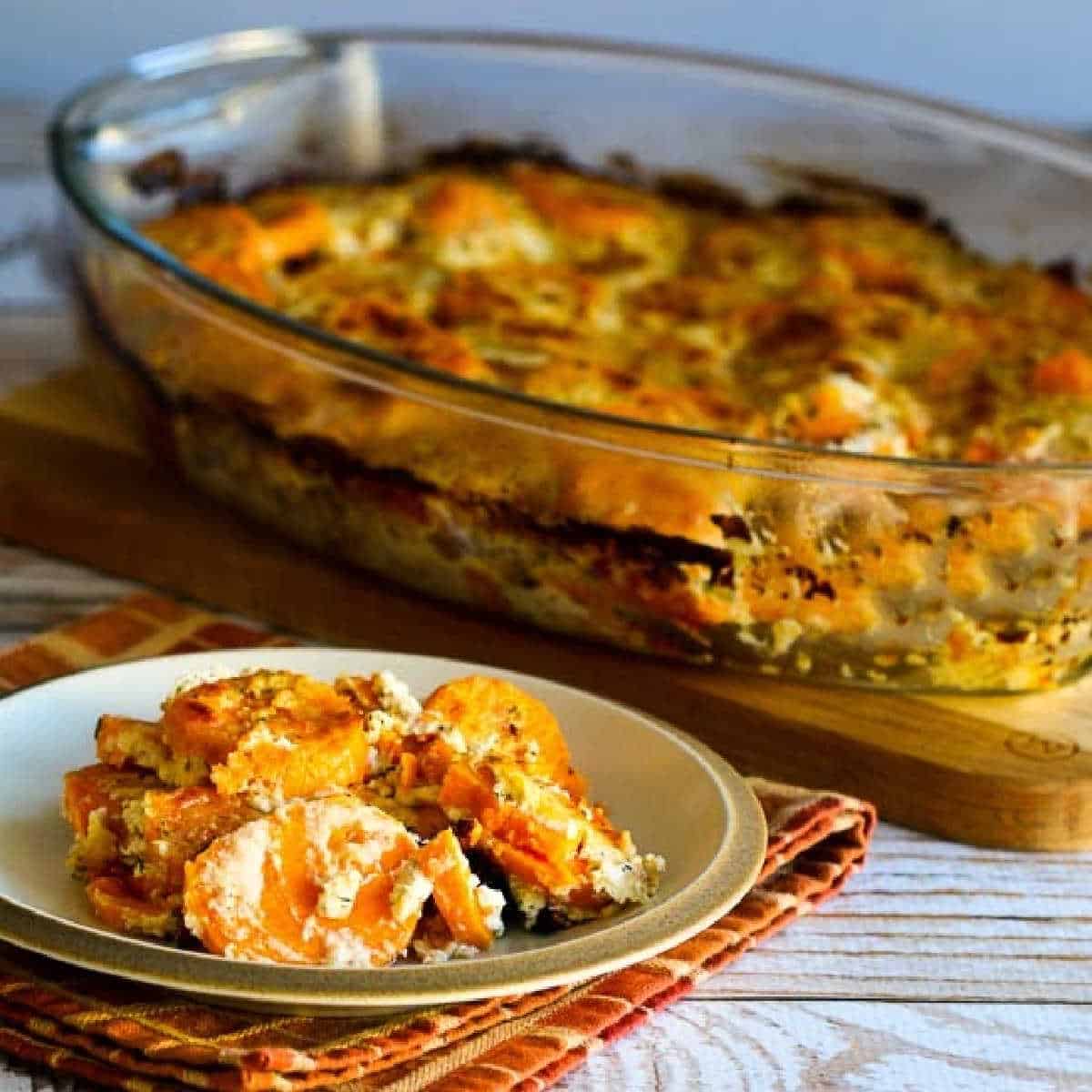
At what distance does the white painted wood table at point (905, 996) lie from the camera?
1.32 meters

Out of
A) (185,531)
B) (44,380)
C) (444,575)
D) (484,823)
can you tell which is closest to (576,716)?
(484,823)

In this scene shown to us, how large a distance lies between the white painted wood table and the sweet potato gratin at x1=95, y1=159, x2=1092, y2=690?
20cm

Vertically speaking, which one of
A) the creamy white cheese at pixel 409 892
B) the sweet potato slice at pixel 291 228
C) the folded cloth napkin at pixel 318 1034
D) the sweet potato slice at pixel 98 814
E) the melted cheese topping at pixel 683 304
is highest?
the sweet potato slice at pixel 291 228

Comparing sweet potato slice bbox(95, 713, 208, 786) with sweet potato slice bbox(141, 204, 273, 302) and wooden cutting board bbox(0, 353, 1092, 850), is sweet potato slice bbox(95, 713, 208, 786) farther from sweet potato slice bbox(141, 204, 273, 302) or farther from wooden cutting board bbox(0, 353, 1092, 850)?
sweet potato slice bbox(141, 204, 273, 302)

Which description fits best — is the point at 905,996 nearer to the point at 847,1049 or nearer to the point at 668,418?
the point at 847,1049

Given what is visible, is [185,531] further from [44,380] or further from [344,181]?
[344,181]

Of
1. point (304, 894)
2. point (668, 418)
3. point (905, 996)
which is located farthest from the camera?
point (668, 418)

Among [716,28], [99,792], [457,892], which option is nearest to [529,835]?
[457,892]

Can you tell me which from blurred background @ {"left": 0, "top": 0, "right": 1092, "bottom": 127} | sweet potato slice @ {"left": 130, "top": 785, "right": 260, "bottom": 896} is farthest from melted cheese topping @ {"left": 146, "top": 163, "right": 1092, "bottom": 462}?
blurred background @ {"left": 0, "top": 0, "right": 1092, "bottom": 127}

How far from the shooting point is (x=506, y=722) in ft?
4.61

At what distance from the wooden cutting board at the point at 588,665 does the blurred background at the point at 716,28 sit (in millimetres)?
1438

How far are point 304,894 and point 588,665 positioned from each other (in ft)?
2.04

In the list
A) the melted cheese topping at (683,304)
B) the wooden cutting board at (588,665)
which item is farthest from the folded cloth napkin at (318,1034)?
the melted cheese topping at (683,304)

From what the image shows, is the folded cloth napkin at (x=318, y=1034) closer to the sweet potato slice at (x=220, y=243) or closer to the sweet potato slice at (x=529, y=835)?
the sweet potato slice at (x=529, y=835)
